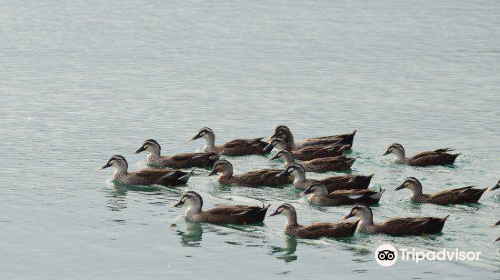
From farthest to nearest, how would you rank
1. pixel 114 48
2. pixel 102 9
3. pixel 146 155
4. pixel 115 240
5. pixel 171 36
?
pixel 102 9 < pixel 171 36 < pixel 114 48 < pixel 146 155 < pixel 115 240

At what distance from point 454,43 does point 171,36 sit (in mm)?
13090

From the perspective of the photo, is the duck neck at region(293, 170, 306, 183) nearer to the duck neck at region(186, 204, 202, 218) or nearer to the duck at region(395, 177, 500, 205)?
the duck at region(395, 177, 500, 205)

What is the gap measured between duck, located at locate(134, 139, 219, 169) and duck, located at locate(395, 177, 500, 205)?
5780mm

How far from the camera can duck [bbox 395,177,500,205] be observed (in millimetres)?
27328

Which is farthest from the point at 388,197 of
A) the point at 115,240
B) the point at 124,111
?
the point at 124,111

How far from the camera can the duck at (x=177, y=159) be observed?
1243 inches

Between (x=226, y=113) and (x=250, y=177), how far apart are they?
9.92m

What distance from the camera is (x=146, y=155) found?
3375 centimetres

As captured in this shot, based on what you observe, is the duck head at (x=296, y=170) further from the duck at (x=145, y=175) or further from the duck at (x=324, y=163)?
the duck at (x=145, y=175)

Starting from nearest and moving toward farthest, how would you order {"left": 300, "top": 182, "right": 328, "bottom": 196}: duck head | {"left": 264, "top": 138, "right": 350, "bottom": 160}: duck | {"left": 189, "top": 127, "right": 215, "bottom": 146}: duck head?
{"left": 300, "top": 182, "right": 328, "bottom": 196}: duck head < {"left": 264, "top": 138, "right": 350, "bottom": 160}: duck < {"left": 189, "top": 127, "right": 215, "bottom": 146}: duck head

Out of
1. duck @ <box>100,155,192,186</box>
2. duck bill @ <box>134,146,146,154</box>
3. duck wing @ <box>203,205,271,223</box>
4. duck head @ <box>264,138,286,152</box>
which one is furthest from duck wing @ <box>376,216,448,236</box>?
duck bill @ <box>134,146,146,154</box>

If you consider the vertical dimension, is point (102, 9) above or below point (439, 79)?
above

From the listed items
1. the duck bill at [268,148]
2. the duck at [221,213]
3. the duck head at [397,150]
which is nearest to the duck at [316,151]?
the duck bill at [268,148]

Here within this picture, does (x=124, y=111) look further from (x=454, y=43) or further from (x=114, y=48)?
(x=454, y=43)
